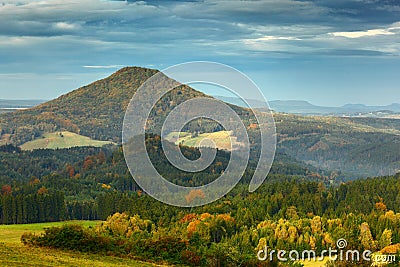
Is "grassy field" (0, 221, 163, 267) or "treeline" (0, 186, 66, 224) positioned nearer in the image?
"grassy field" (0, 221, 163, 267)

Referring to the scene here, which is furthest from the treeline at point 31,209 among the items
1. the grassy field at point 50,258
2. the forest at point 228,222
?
the grassy field at point 50,258

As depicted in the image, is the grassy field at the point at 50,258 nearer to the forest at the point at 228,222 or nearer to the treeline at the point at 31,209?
the forest at the point at 228,222

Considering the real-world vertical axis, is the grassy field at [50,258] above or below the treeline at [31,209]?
above

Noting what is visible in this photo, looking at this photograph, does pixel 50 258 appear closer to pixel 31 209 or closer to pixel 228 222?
pixel 228 222

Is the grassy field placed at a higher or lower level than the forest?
higher

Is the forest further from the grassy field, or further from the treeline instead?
the grassy field

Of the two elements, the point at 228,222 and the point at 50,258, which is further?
the point at 228,222

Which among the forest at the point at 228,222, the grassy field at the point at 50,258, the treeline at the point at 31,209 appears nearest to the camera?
the grassy field at the point at 50,258

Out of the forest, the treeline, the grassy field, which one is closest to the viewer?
the grassy field

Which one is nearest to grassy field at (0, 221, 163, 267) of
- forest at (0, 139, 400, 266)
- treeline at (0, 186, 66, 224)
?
forest at (0, 139, 400, 266)

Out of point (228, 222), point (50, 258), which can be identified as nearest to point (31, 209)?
point (228, 222)

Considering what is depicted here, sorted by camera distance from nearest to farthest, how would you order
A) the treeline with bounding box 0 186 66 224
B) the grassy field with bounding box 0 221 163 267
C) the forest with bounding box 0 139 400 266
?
1. the grassy field with bounding box 0 221 163 267
2. the forest with bounding box 0 139 400 266
3. the treeline with bounding box 0 186 66 224

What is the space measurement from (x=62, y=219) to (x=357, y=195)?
85381 millimetres

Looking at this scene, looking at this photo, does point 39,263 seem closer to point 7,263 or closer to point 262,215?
point 7,263
